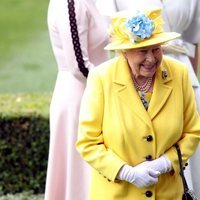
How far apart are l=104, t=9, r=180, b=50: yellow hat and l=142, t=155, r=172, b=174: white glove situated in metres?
0.60

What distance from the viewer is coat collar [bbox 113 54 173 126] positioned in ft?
16.0

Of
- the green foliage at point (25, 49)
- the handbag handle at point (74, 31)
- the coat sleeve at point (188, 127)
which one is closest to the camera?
the coat sleeve at point (188, 127)

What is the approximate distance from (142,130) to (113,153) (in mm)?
190

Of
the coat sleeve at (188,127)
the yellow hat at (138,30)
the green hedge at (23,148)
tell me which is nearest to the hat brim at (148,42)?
the yellow hat at (138,30)

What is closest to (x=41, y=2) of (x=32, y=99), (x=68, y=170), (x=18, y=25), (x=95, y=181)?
(x=18, y=25)

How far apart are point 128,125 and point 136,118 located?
6 cm

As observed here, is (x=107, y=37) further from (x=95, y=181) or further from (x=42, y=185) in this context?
(x=42, y=185)

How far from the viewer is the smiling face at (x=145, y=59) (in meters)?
4.81

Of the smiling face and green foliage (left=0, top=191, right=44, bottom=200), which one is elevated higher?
the smiling face

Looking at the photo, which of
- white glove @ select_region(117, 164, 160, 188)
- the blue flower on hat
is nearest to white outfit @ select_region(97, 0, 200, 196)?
the blue flower on hat

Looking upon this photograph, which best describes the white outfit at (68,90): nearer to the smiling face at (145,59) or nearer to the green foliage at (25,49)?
the smiling face at (145,59)

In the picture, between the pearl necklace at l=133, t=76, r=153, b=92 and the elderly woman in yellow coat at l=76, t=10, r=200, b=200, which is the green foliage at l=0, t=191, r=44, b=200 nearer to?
the elderly woman in yellow coat at l=76, t=10, r=200, b=200

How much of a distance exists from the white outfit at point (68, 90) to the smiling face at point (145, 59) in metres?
0.91

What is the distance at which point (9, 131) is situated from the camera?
7711 millimetres
